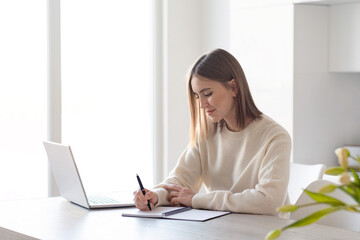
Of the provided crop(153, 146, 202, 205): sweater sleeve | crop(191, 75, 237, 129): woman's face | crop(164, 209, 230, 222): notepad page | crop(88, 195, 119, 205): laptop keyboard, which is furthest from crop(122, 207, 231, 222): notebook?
crop(191, 75, 237, 129): woman's face

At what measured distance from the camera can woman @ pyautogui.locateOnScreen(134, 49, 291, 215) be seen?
215cm

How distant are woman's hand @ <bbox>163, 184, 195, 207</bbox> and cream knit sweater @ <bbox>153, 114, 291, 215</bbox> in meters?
0.03

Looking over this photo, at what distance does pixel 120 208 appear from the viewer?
223 cm

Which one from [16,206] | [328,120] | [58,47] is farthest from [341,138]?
[16,206]

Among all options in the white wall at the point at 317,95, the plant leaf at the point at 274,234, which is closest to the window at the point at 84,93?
the white wall at the point at 317,95

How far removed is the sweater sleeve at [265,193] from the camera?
2.11 meters

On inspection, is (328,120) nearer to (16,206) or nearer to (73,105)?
(73,105)

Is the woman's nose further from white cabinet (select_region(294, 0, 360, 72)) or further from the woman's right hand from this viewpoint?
white cabinet (select_region(294, 0, 360, 72))

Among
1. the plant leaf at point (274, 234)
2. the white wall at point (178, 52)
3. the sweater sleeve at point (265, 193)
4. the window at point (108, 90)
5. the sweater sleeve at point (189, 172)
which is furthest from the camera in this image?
the white wall at point (178, 52)

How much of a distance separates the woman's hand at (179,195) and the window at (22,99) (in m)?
1.60

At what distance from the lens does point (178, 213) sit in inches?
82.5

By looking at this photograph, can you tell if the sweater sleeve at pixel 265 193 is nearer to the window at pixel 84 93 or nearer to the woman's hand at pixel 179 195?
the woman's hand at pixel 179 195

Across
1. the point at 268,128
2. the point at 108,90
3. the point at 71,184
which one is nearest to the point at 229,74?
the point at 268,128

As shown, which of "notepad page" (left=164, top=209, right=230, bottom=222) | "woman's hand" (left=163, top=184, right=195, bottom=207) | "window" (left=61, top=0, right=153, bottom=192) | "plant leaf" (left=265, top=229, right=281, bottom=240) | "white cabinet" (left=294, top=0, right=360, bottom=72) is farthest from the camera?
"window" (left=61, top=0, right=153, bottom=192)
